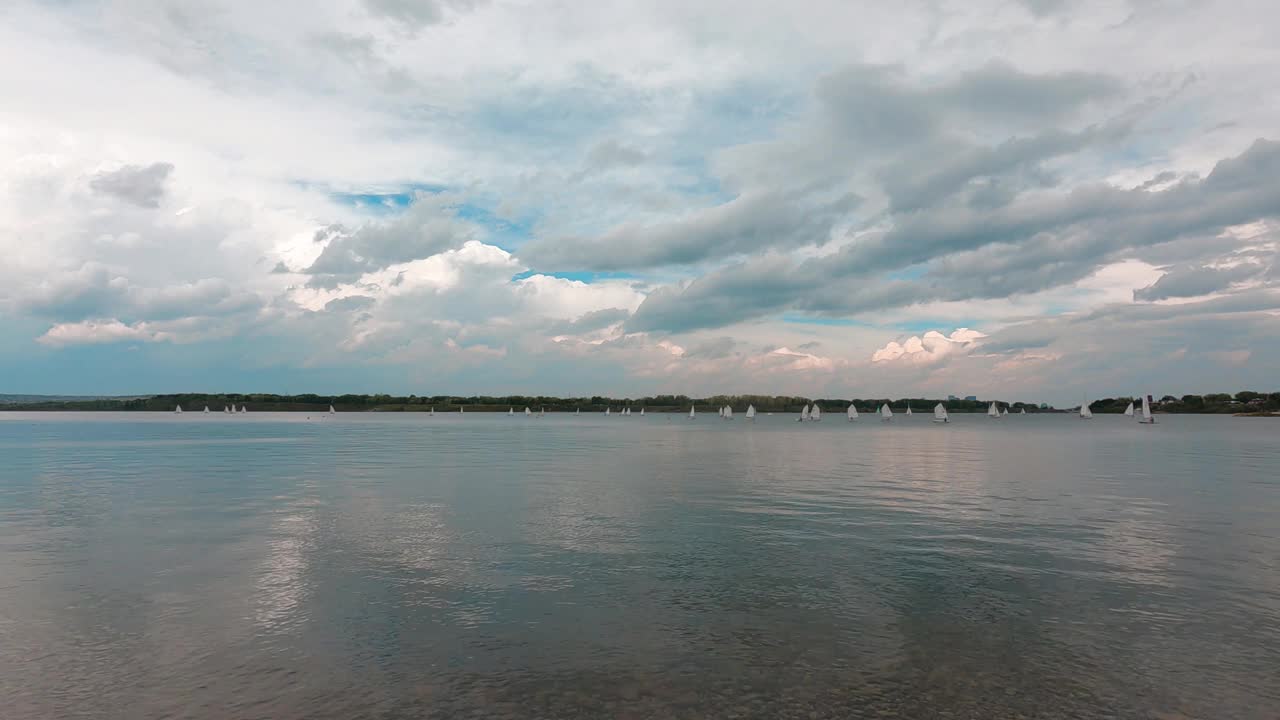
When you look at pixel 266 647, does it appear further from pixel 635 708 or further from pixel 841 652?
pixel 841 652

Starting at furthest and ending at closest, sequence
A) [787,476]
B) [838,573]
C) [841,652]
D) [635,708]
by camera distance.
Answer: [787,476] < [838,573] < [841,652] < [635,708]

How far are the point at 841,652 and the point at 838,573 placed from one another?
859cm

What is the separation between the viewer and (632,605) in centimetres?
2130

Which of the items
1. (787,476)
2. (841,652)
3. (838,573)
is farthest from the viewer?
(787,476)

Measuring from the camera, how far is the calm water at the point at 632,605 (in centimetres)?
1485

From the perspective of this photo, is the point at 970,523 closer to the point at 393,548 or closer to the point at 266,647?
the point at 393,548

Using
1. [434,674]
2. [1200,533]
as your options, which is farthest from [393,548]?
[1200,533]

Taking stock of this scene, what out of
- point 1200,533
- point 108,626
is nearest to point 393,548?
point 108,626

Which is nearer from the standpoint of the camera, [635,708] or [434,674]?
[635,708]

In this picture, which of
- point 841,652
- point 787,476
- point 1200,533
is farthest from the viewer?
point 787,476

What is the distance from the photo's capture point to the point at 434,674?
51.8 feet

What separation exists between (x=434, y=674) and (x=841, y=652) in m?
9.22

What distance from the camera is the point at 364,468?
67.6 meters

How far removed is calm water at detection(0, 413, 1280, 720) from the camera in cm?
1485
